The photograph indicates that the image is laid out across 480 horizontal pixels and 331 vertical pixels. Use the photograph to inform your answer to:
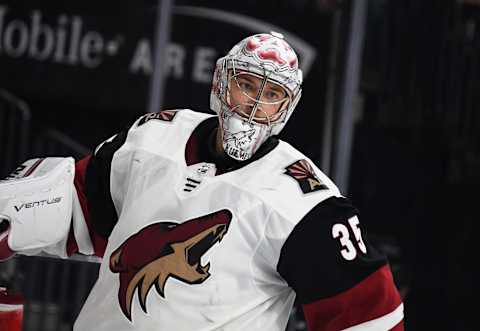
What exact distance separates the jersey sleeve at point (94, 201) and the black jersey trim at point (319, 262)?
0.54m

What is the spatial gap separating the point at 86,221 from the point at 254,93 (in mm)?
568

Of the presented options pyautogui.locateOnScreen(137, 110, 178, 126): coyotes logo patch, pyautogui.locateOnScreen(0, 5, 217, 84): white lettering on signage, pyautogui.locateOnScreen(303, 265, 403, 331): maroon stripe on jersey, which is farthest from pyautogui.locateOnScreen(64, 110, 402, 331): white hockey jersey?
pyautogui.locateOnScreen(0, 5, 217, 84): white lettering on signage

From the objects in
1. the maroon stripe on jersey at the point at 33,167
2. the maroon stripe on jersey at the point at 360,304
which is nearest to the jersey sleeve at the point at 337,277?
the maroon stripe on jersey at the point at 360,304

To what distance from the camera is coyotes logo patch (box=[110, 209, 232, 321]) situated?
296 centimetres

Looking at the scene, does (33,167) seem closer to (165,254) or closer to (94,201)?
(94,201)

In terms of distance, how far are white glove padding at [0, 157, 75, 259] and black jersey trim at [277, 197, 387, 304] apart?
1.99 feet

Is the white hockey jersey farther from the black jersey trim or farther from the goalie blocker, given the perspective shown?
the goalie blocker

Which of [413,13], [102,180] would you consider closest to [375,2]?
[413,13]

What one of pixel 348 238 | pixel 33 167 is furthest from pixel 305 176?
pixel 33 167

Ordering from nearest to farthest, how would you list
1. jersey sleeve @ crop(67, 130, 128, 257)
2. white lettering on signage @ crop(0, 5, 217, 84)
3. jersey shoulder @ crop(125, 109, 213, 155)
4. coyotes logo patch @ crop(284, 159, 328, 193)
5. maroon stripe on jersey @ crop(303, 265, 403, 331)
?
1. maroon stripe on jersey @ crop(303, 265, 403, 331)
2. coyotes logo patch @ crop(284, 159, 328, 193)
3. jersey shoulder @ crop(125, 109, 213, 155)
4. jersey sleeve @ crop(67, 130, 128, 257)
5. white lettering on signage @ crop(0, 5, 217, 84)

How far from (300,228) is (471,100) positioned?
332 cm

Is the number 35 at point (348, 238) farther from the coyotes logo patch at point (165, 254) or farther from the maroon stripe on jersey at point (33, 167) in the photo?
the maroon stripe on jersey at point (33, 167)

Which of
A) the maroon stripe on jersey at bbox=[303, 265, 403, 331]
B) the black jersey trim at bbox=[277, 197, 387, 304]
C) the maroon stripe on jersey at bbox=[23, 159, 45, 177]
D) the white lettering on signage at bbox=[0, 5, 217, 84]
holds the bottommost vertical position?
the maroon stripe on jersey at bbox=[303, 265, 403, 331]

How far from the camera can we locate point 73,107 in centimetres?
625
